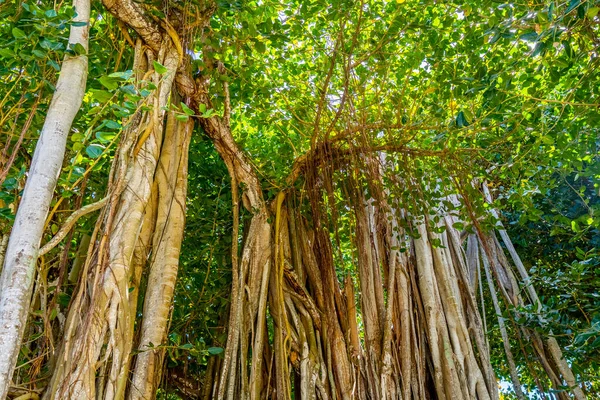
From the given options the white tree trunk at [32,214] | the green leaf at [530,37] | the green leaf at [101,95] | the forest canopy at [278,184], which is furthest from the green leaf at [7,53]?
the green leaf at [530,37]

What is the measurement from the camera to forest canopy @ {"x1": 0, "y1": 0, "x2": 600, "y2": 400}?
1.55 meters

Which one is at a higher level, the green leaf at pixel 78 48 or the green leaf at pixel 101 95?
the green leaf at pixel 78 48

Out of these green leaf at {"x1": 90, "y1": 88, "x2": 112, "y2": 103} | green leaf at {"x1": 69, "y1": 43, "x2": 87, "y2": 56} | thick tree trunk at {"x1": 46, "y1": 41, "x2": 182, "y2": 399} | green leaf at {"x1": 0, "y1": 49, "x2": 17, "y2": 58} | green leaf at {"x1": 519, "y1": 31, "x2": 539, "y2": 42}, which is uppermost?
green leaf at {"x1": 519, "y1": 31, "x2": 539, "y2": 42}

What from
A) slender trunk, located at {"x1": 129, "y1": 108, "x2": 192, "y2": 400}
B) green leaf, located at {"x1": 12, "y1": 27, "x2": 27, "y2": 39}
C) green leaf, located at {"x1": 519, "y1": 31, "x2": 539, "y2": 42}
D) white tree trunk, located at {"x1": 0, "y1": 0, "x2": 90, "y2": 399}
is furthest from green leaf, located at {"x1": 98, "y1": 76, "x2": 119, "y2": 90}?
green leaf, located at {"x1": 519, "y1": 31, "x2": 539, "y2": 42}

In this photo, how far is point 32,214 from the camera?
43.0 inches

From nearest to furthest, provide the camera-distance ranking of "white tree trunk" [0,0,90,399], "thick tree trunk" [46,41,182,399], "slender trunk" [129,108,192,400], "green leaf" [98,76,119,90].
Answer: "white tree trunk" [0,0,90,399]
"green leaf" [98,76,119,90]
"thick tree trunk" [46,41,182,399]
"slender trunk" [129,108,192,400]

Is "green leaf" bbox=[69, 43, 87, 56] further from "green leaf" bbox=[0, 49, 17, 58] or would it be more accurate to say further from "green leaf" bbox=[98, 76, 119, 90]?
"green leaf" bbox=[0, 49, 17, 58]

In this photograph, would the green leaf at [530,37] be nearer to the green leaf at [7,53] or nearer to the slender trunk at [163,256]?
the slender trunk at [163,256]

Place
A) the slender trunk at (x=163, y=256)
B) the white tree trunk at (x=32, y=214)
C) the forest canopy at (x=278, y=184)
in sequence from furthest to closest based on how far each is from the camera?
the slender trunk at (x=163, y=256) < the forest canopy at (x=278, y=184) < the white tree trunk at (x=32, y=214)

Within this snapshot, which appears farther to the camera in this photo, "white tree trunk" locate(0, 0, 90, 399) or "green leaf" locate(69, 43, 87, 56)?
"green leaf" locate(69, 43, 87, 56)

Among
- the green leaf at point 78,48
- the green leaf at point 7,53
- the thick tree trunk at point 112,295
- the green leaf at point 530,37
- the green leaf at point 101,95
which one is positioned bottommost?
the thick tree trunk at point 112,295

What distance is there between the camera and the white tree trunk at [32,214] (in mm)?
973

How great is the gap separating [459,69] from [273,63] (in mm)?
1102

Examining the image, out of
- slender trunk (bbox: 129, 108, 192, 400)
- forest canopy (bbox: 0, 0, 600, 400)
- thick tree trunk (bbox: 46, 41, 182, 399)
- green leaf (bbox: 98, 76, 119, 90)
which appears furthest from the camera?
slender trunk (bbox: 129, 108, 192, 400)
